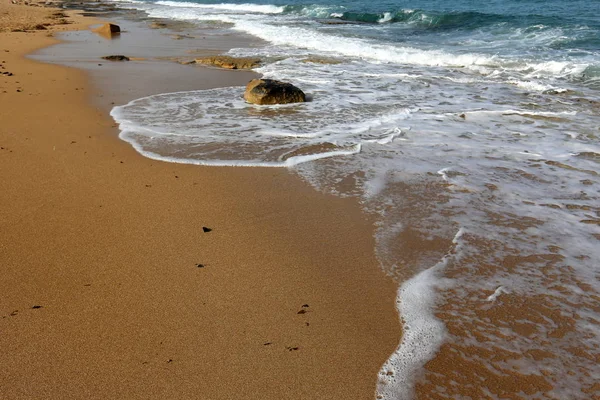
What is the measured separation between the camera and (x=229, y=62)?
12.0m

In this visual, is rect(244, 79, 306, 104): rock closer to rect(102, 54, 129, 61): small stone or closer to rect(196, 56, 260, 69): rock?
rect(196, 56, 260, 69): rock

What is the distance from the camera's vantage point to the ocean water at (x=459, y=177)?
2764 millimetres

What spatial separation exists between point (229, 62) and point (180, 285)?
958 centimetres

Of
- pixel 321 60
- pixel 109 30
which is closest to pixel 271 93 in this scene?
pixel 321 60

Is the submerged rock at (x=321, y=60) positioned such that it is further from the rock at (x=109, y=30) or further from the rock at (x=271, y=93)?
the rock at (x=109, y=30)

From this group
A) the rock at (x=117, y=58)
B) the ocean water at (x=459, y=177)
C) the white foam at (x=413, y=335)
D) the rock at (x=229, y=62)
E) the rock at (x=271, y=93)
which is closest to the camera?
the white foam at (x=413, y=335)

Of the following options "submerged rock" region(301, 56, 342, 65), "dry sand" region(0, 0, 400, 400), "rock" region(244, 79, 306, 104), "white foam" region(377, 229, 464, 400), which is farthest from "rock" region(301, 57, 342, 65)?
"white foam" region(377, 229, 464, 400)

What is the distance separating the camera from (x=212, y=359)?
2.67 meters

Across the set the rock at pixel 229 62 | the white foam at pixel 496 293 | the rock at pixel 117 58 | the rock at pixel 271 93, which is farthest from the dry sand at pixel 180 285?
the rock at pixel 117 58

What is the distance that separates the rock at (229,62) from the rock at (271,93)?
3.84 m

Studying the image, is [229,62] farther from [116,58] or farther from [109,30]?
[109,30]

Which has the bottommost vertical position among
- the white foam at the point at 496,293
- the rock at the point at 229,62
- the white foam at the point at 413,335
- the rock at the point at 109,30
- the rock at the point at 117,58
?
the rock at the point at 109,30

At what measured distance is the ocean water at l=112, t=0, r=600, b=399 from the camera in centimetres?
276

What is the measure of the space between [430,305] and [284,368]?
3.58 ft
